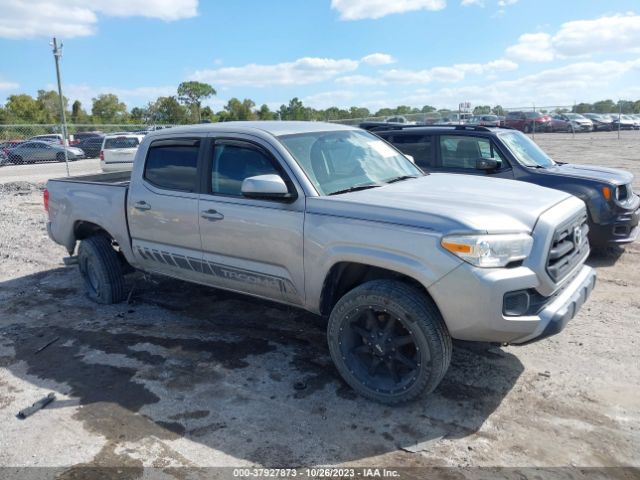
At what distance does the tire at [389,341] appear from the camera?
3.47 metres

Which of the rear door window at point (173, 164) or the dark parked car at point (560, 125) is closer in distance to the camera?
the rear door window at point (173, 164)

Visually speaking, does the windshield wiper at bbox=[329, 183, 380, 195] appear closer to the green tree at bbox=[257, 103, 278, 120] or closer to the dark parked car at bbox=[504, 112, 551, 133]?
the dark parked car at bbox=[504, 112, 551, 133]

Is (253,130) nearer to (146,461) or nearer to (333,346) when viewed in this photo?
(333,346)

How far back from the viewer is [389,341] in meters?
3.70

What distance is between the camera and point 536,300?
342 centimetres

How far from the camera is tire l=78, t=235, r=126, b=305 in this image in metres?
5.84

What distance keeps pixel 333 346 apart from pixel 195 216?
68.4 inches

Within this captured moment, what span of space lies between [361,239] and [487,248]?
823mm

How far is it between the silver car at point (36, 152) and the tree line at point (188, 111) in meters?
12.8

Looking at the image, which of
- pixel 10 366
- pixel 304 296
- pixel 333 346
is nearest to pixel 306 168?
pixel 304 296

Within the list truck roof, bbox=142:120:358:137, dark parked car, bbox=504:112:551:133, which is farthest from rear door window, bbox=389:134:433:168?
dark parked car, bbox=504:112:551:133

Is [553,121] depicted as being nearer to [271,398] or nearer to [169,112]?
[169,112]

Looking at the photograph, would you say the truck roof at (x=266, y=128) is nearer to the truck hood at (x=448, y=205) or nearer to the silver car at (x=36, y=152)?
the truck hood at (x=448, y=205)

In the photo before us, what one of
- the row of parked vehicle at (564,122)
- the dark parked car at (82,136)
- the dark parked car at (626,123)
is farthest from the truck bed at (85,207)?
the dark parked car at (626,123)
